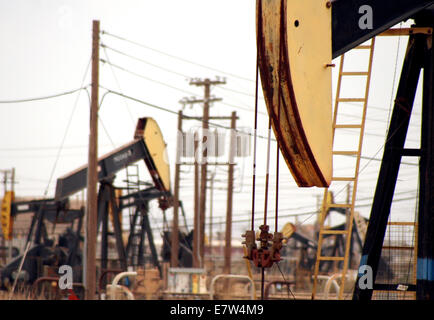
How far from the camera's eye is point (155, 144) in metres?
18.6

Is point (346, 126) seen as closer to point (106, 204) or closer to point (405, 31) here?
point (405, 31)

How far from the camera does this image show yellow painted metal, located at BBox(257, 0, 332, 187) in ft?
13.4

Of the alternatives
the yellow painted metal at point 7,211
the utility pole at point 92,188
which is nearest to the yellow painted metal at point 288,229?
the yellow painted metal at point 7,211

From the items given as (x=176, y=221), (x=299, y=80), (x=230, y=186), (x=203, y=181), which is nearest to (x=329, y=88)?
(x=299, y=80)

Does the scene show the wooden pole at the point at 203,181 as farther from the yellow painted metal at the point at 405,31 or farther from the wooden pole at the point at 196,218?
the yellow painted metal at the point at 405,31

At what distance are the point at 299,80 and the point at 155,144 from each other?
14513 millimetres

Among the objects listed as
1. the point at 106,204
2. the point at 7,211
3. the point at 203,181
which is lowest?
the point at 7,211

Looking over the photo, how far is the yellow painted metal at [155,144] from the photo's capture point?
18.3 metres

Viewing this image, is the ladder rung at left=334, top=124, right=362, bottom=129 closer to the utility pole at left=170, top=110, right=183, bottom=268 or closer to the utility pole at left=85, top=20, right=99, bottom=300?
the utility pole at left=85, top=20, right=99, bottom=300

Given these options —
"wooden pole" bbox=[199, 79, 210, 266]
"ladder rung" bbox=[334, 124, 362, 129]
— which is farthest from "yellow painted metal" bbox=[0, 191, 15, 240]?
"ladder rung" bbox=[334, 124, 362, 129]

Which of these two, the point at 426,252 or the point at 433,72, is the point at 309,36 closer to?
the point at 433,72

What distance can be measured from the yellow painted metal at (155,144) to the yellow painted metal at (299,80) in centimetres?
1376
